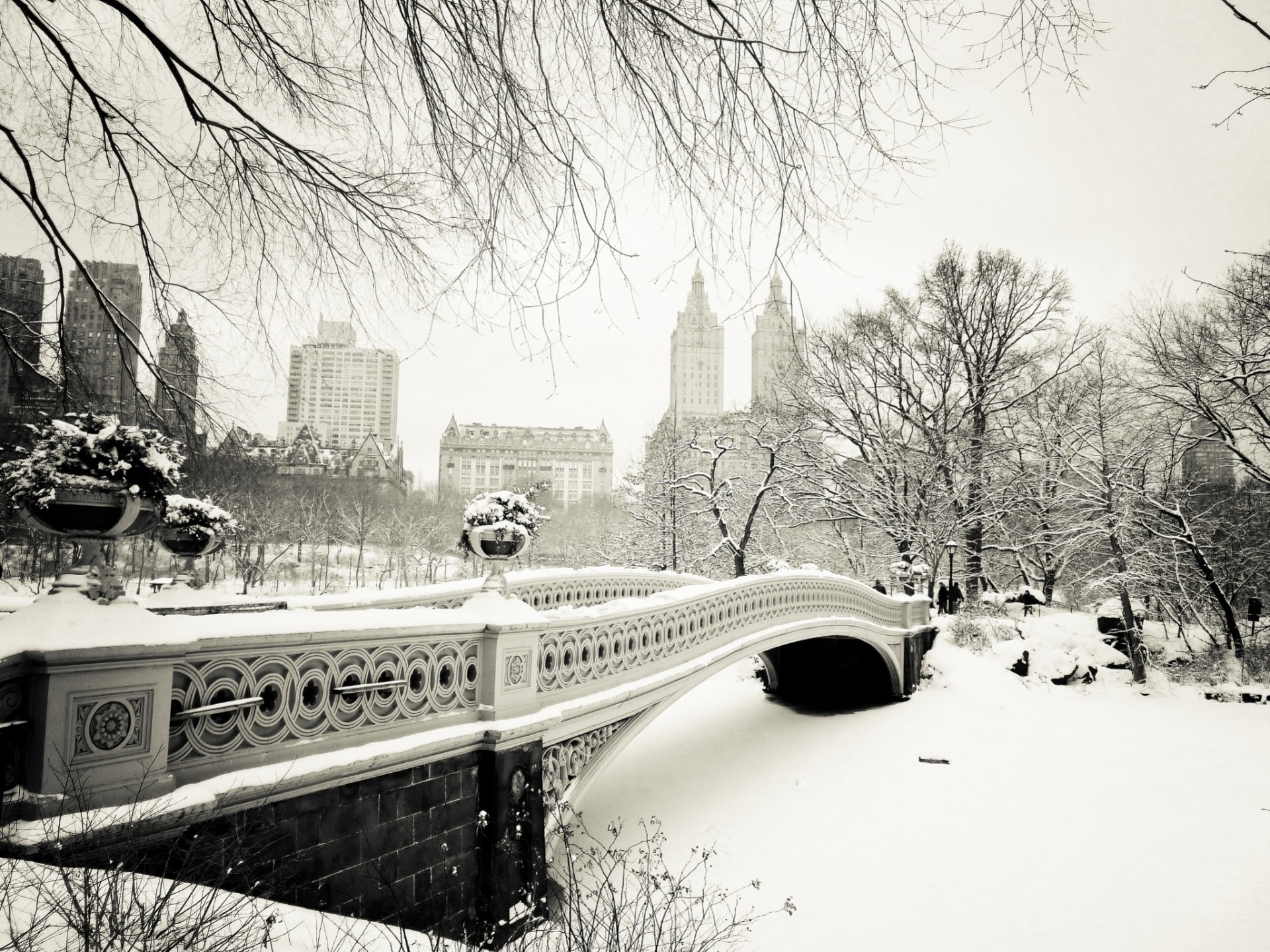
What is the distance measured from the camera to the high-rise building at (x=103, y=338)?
390 centimetres

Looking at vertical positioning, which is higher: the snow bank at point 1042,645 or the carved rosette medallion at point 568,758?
the carved rosette medallion at point 568,758

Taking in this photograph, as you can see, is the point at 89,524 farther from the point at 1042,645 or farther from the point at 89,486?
the point at 1042,645

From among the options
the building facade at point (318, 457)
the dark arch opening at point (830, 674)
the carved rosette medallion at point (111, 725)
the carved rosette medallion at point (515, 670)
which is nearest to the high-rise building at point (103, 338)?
the building facade at point (318, 457)

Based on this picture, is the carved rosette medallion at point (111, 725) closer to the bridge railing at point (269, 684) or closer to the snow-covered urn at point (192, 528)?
the bridge railing at point (269, 684)

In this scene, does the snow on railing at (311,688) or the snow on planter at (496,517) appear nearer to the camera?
the snow on railing at (311,688)

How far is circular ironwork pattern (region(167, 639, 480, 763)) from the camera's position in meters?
3.45

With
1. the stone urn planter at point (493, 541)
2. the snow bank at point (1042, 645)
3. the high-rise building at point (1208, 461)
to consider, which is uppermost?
the high-rise building at point (1208, 461)

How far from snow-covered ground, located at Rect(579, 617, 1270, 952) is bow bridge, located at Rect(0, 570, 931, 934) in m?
3.02

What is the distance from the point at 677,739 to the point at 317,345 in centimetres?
1213

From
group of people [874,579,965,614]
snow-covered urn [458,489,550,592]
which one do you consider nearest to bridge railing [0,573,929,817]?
snow-covered urn [458,489,550,592]

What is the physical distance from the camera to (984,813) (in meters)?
9.95

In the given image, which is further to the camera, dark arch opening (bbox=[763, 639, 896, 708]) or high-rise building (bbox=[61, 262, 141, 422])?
dark arch opening (bbox=[763, 639, 896, 708])

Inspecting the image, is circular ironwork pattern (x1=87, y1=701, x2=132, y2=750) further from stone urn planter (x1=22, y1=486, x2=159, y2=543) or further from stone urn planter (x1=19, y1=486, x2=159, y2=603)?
stone urn planter (x1=22, y1=486, x2=159, y2=543)

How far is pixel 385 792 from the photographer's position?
14.4ft
